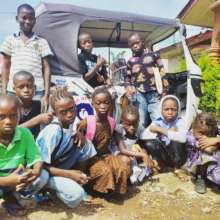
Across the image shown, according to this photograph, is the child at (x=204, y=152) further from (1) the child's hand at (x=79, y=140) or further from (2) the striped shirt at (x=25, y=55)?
(2) the striped shirt at (x=25, y=55)

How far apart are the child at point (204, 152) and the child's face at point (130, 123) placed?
1.97 ft

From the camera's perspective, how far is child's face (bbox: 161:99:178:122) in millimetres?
4273

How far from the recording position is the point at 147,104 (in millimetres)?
5012

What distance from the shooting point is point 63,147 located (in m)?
3.14

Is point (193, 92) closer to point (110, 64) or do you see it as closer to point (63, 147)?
point (110, 64)

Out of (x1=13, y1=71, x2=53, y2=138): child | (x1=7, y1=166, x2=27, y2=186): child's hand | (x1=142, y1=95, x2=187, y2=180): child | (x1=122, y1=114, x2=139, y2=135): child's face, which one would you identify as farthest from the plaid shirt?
(x1=7, y1=166, x2=27, y2=186): child's hand

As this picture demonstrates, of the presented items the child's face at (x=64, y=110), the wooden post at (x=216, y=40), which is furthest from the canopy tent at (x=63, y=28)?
the wooden post at (x=216, y=40)

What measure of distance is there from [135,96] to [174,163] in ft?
3.68

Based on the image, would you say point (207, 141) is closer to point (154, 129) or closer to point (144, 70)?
point (154, 129)

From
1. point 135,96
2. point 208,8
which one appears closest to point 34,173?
point 135,96

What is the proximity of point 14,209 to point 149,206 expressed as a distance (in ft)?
3.93

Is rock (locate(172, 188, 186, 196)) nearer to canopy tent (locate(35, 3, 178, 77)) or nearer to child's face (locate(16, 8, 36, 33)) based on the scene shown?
canopy tent (locate(35, 3, 178, 77))

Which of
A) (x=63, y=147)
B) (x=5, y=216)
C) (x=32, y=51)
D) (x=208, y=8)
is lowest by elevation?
(x=5, y=216)

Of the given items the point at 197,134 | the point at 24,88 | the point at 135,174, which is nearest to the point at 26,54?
the point at 24,88
